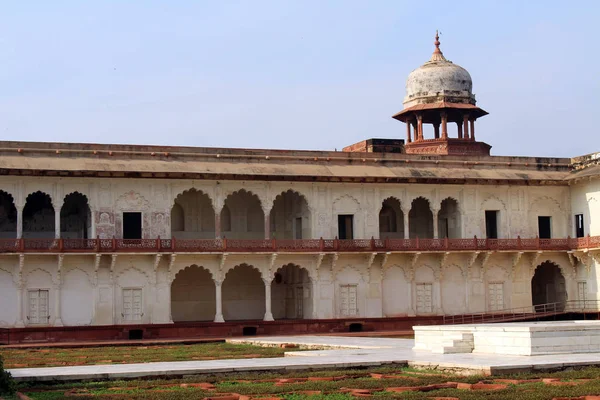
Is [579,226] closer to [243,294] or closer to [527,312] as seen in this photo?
[527,312]

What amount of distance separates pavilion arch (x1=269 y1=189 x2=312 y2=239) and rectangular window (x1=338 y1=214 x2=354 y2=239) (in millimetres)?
1355

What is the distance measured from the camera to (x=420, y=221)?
1620 inches

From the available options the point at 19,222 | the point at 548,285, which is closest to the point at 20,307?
the point at 19,222

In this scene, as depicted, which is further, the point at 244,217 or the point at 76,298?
the point at 244,217

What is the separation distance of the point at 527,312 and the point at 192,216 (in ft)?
43.5

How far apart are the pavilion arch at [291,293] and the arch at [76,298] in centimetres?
765

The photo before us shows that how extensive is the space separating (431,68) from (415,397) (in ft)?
115

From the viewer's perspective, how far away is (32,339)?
32469 millimetres

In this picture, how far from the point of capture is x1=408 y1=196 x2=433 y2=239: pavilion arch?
135 ft

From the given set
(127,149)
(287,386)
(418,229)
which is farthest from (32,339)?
(287,386)

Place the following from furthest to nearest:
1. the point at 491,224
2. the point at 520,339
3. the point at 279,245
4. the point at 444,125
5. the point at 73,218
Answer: the point at 444,125
the point at 491,224
the point at 73,218
the point at 279,245
the point at 520,339

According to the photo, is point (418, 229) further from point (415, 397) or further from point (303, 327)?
point (415, 397)

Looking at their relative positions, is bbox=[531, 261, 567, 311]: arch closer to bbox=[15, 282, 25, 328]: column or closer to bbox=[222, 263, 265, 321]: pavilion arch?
bbox=[222, 263, 265, 321]: pavilion arch

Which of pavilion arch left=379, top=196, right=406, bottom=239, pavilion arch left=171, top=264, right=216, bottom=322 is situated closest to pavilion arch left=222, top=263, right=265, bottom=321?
pavilion arch left=171, top=264, right=216, bottom=322
